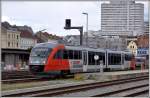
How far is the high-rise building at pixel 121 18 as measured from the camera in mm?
146250

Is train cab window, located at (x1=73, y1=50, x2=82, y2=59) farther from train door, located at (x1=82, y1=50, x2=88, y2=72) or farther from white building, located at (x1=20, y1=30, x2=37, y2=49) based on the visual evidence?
white building, located at (x1=20, y1=30, x2=37, y2=49)

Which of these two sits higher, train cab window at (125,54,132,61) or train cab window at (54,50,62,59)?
train cab window at (54,50,62,59)

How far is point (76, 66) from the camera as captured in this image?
1394 inches

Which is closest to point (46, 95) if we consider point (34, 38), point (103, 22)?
point (34, 38)

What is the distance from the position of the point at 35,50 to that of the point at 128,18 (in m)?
128

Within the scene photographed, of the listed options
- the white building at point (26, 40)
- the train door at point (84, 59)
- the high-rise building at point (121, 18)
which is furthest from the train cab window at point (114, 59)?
the white building at point (26, 40)

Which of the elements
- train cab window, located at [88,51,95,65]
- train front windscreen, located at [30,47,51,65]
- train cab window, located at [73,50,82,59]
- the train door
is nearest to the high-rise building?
train cab window, located at [88,51,95,65]

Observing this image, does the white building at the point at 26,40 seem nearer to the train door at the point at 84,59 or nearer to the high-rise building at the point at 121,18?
the high-rise building at the point at 121,18

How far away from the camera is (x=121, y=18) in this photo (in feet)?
503

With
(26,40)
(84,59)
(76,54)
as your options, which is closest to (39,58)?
(76,54)

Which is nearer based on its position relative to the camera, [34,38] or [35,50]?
[35,50]

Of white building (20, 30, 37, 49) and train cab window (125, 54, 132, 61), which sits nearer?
train cab window (125, 54, 132, 61)

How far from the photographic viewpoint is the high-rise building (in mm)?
146250

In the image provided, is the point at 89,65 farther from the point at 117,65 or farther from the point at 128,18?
the point at 128,18
